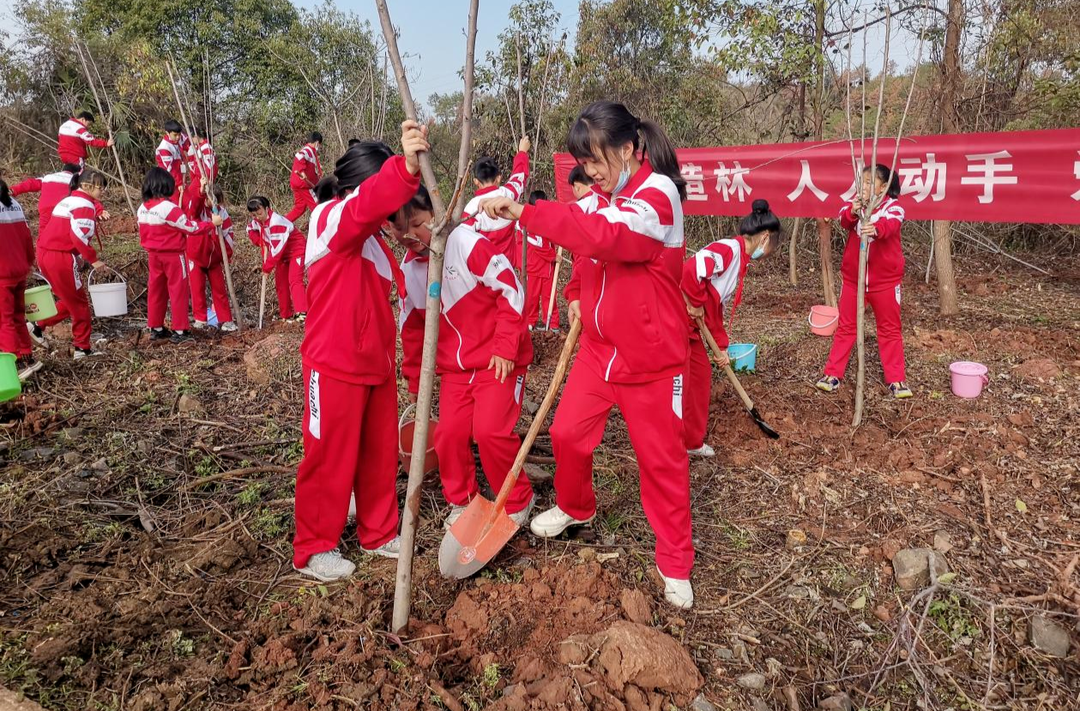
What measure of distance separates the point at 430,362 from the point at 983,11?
7827 millimetres

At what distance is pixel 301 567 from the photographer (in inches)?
110

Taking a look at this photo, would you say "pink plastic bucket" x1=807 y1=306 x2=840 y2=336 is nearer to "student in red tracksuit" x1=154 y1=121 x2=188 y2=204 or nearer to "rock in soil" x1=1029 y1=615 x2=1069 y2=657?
"rock in soil" x1=1029 y1=615 x2=1069 y2=657

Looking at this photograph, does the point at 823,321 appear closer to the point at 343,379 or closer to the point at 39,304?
the point at 343,379

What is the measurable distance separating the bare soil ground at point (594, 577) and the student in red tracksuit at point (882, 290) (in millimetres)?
203

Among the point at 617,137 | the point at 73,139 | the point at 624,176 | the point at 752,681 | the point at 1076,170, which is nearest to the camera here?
Answer: the point at 752,681

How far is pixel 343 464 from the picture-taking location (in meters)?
2.74

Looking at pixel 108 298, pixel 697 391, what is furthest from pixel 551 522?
pixel 108 298

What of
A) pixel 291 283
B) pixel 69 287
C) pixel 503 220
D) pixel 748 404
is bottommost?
pixel 748 404

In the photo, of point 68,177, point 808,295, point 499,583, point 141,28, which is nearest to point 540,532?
point 499,583

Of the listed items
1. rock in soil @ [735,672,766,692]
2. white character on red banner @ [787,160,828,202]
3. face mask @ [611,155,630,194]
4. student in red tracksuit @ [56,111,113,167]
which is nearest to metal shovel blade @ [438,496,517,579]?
rock in soil @ [735,672,766,692]

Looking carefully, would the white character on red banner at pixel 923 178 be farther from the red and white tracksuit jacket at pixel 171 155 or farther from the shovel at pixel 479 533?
the red and white tracksuit jacket at pixel 171 155

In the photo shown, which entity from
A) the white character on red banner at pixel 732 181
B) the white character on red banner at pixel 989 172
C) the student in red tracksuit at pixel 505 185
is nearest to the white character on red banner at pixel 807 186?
the white character on red banner at pixel 732 181

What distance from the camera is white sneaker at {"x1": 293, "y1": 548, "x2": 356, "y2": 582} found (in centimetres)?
277

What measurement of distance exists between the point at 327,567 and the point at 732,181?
5.65 m
